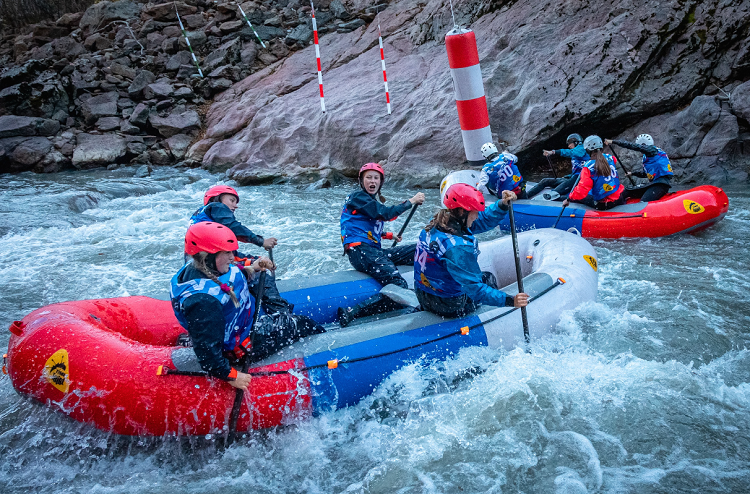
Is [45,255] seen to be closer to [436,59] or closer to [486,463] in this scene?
[486,463]

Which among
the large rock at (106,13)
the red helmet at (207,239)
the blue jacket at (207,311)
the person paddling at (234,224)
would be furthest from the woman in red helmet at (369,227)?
the large rock at (106,13)

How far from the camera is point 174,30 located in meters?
15.8

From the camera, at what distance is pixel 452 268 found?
3.37 m

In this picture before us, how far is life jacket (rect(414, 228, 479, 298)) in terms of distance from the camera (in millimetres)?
3369

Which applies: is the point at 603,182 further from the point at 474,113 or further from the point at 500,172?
the point at 474,113

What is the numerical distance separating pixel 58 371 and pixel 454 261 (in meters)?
2.44

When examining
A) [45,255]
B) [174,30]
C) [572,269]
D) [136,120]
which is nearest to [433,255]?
[572,269]

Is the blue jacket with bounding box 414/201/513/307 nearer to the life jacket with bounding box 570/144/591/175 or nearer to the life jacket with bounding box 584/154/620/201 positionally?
the life jacket with bounding box 584/154/620/201

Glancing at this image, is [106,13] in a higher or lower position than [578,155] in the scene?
higher

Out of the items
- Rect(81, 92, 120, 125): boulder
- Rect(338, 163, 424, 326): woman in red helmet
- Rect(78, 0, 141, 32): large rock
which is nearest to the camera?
Rect(338, 163, 424, 326): woman in red helmet

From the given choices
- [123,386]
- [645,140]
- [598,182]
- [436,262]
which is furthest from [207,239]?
[645,140]

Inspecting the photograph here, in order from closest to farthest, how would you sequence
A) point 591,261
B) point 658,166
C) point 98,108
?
point 591,261 < point 658,166 < point 98,108

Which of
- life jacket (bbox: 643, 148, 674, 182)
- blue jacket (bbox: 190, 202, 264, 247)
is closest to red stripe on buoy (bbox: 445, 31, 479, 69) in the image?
life jacket (bbox: 643, 148, 674, 182)

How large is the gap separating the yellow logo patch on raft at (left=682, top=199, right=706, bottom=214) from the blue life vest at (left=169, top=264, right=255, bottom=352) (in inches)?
208
